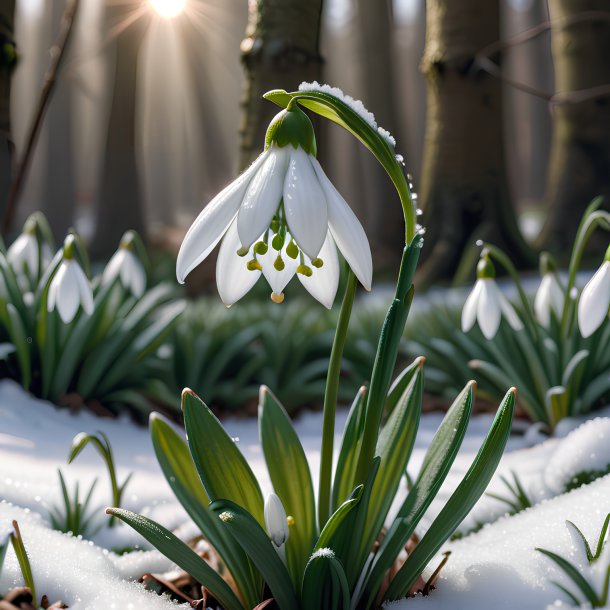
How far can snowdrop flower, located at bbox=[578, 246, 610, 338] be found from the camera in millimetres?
1640

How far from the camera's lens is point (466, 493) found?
130 centimetres

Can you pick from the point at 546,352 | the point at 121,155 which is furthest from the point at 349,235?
the point at 121,155

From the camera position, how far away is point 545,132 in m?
12.1

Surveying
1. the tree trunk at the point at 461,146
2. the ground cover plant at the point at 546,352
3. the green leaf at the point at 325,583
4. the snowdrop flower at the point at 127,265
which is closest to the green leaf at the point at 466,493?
the green leaf at the point at 325,583

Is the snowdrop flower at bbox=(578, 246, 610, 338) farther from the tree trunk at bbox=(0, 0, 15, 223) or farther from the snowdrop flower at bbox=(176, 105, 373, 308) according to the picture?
the tree trunk at bbox=(0, 0, 15, 223)

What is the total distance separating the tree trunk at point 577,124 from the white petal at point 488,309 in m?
3.72

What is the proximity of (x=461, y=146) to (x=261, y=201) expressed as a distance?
4.18 m

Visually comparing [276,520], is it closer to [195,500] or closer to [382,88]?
[195,500]

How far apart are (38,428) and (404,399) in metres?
1.67

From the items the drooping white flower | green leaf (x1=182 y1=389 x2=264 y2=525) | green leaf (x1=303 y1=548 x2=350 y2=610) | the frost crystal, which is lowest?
green leaf (x1=303 y1=548 x2=350 y2=610)

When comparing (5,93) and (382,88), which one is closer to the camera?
(5,93)

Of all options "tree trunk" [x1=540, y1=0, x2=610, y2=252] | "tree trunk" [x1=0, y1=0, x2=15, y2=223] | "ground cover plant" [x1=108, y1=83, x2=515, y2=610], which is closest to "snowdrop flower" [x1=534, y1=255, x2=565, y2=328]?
"ground cover plant" [x1=108, y1=83, x2=515, y2=610]

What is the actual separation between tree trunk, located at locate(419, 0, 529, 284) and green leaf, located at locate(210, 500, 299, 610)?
12.7 feet

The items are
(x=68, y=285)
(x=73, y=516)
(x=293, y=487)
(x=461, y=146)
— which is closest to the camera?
(x=293, y=487)
